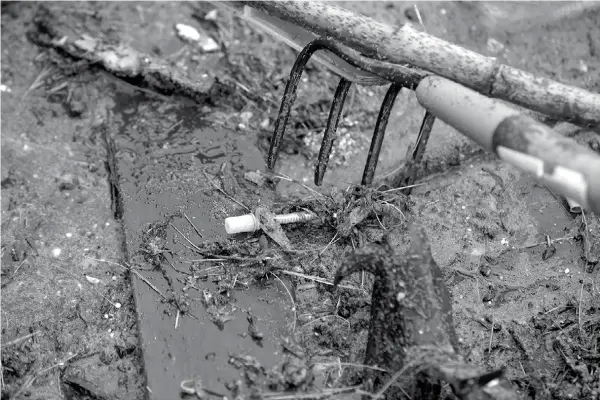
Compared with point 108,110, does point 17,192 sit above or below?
below

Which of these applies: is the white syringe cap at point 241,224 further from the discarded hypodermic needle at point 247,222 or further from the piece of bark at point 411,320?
the piece of bark at point 411,320

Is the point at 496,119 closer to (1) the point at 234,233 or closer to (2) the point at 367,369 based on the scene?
(2) the point at 367,369

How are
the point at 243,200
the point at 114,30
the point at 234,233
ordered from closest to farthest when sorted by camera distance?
the point at 234,233
the point at 243,200
the point at 114,30

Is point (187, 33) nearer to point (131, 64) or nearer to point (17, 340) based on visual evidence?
point (131, 64)

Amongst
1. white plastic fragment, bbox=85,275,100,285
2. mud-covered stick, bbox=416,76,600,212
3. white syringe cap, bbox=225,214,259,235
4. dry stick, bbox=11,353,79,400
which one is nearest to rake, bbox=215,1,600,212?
mud-covered stick, bbox=416,76,600,212

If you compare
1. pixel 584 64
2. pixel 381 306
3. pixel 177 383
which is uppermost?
pixel 584 64

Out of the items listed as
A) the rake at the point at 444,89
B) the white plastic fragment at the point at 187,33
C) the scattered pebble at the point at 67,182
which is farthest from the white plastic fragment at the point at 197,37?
the scattered pebble at the point at 67,182

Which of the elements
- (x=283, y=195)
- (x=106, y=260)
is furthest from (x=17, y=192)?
(x=283, y=195)

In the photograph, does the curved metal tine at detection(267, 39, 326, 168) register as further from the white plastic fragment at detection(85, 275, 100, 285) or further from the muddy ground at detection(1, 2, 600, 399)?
the white plastic fragment at detection(85, 275, 100, 285)
